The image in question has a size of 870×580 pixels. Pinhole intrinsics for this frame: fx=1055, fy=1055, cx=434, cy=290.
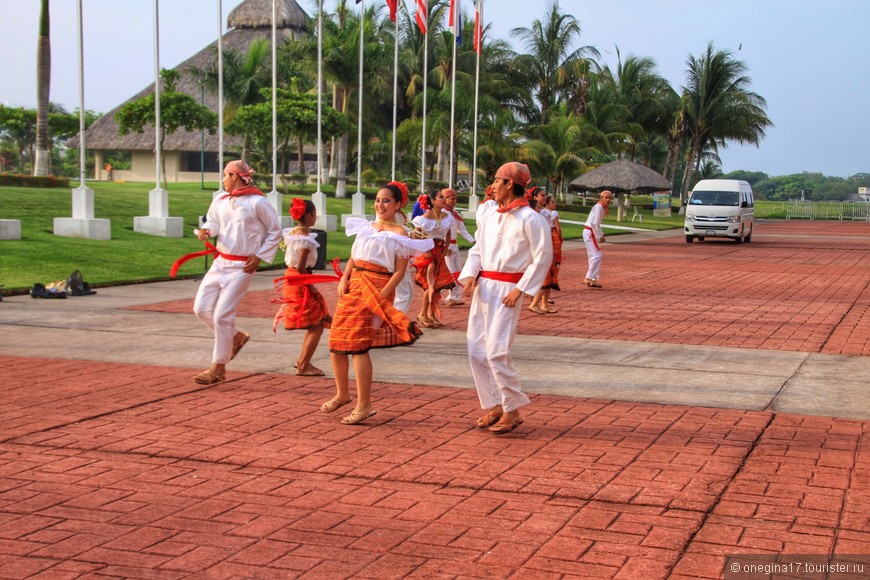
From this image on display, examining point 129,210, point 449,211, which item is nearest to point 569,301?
point 449,211

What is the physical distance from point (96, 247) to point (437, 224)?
990cm

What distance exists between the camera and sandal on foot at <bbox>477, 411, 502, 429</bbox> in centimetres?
704

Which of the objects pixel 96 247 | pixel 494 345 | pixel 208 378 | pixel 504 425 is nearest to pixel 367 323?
pixel 494 345

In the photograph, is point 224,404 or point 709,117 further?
point 709,117

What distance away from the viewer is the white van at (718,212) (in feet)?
117

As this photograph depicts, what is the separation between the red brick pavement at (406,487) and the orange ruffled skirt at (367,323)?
0.56 meters

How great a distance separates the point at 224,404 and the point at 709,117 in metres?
61.8

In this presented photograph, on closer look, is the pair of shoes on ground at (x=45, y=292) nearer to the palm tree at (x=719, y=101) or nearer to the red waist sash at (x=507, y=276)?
the red waist sash at (x=507, y=276)

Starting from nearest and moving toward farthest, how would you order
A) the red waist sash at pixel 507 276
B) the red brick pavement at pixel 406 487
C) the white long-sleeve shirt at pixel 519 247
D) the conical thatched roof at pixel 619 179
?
1. the red brick pavement at pixel 406 487
2. the white long-sleeve shirt at pixel 519 247
3. the red waist sash at pixel 507 276
4. the conical thatched roof at pixel 619 179

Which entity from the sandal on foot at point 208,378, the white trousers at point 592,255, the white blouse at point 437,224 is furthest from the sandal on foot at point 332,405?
the white trousers at point 592,255

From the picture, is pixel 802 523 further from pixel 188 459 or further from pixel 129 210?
pixel 129 210

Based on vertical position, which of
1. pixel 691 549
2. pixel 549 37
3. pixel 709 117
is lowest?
pixel 691 549

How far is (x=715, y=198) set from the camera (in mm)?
36719

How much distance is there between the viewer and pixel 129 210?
2852 cm
